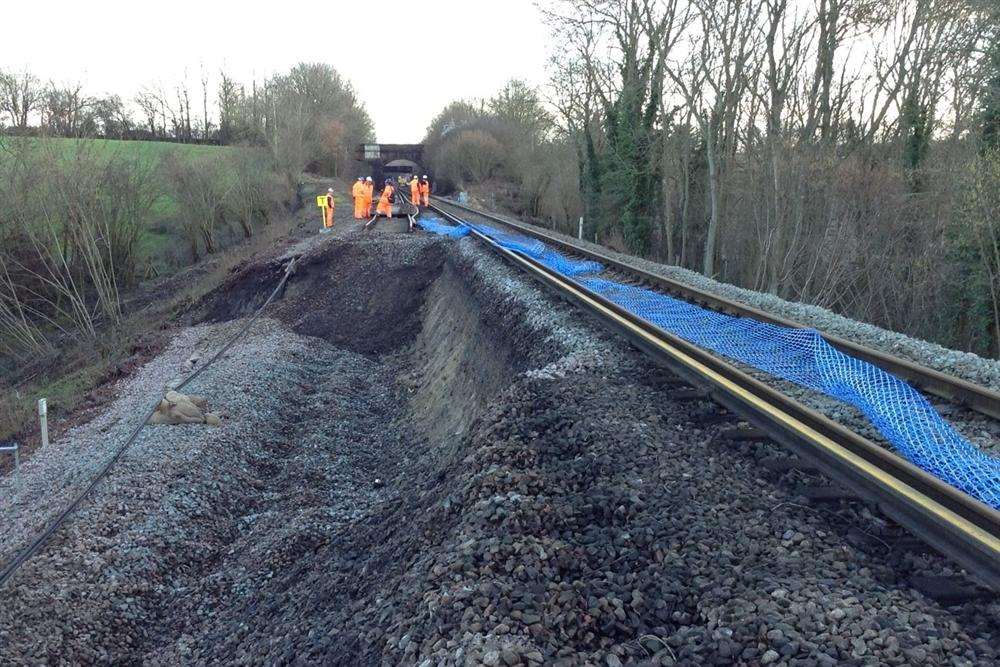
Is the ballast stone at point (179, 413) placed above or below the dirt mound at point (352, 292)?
below

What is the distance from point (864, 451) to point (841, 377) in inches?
85.6

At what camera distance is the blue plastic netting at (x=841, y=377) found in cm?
438

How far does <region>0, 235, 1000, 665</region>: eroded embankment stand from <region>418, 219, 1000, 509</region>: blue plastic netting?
983 mm

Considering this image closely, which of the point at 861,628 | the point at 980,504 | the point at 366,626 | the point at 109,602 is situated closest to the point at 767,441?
the point at 980,504

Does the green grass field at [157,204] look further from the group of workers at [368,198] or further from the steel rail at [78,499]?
the steel rail at [78,499]

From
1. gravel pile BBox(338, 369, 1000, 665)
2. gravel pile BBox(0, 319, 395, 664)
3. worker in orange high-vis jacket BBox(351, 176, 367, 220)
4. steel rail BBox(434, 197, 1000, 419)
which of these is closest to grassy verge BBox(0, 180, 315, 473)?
gravel pile BBox(0, 319, 395, 664)

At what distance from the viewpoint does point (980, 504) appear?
11.4 ft

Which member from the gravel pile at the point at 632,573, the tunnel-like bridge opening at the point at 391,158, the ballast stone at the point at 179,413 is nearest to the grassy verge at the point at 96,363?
the ballast stone at the point at 179,413

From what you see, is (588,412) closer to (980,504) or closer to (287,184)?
(980,504)

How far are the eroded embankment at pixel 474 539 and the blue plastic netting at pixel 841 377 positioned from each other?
3.23 feet

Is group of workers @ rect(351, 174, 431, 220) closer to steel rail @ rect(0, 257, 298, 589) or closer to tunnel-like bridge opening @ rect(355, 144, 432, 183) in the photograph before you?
steel rail @ rect(0, 257, 298, 589)

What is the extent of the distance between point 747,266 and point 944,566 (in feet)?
81.3

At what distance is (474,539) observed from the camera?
3.98m

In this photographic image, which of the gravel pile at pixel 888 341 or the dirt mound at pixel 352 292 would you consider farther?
the dirt mound at pixel 352 292
